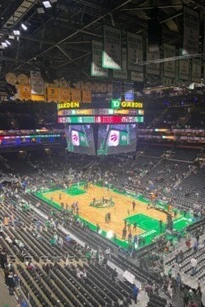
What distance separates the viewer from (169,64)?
1200 centimetres

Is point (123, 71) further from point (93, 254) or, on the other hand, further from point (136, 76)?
point (93, 254)

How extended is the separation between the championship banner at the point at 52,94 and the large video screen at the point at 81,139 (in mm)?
8449

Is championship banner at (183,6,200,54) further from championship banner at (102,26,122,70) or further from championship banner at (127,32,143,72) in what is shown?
championship banner at (102,26,122,70)

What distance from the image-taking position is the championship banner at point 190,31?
9.47 m

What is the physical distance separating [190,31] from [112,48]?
2745mm

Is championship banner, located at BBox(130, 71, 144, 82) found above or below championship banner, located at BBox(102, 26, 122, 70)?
below

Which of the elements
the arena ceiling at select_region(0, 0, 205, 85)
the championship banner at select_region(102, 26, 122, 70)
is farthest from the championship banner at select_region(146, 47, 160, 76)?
the championship banner at select_region(102, 26, 122, 70)

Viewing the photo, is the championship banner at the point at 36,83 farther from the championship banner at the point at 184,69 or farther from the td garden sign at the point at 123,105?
the championship banner at the point at 184,69

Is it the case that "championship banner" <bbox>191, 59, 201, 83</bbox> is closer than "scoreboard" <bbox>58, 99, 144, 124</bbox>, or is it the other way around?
"championship banner" <bbox>191, 59, 201, 83</bbox>

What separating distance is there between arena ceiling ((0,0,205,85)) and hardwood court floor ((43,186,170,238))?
1281 cm

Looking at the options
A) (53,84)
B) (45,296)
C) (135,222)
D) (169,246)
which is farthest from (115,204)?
(45,296)

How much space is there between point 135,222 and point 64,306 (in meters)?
12.7

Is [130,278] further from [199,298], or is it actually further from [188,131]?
[188,131]

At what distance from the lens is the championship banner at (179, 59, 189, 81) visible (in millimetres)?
12250
